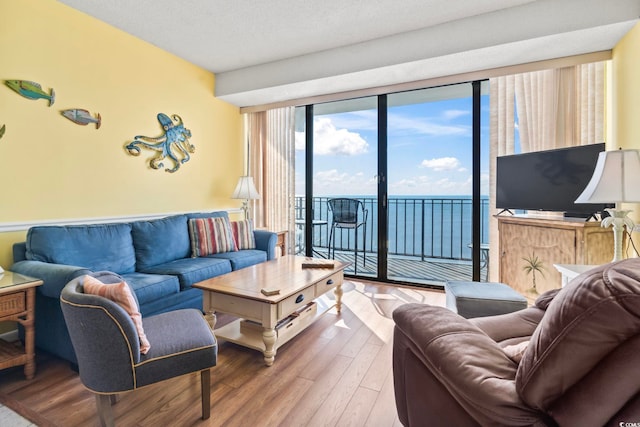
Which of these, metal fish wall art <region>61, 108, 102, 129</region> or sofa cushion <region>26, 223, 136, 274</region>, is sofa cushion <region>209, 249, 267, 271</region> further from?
metal fish wall art <region>61, 108, 102, 129</region>

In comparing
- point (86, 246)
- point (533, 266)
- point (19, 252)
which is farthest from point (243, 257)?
point (533, 266)

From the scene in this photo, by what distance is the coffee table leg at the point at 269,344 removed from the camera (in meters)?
1.93

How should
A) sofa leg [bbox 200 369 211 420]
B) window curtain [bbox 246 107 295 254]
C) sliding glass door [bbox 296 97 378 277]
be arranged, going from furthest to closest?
window curtain [bbox 246 107 295 254]
sliding glass door [bbox 296 97 378 277]
sofa leg [bbox 200 369 211 420]

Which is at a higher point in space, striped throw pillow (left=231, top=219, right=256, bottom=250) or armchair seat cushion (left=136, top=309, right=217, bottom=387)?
striped throw pillow (left=231, top=219, right=256, bottom=250)

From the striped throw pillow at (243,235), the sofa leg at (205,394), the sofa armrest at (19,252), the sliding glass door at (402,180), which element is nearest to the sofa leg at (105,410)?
the sofa leg at (205,394)

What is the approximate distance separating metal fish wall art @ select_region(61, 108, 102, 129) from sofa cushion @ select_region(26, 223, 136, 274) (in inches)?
36.0

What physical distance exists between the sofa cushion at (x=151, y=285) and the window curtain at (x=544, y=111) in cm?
299

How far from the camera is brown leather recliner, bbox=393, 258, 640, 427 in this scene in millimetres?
610

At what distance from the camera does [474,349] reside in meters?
0.97

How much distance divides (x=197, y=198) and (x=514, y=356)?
3651 mm

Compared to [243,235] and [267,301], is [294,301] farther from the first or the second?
[243,235]

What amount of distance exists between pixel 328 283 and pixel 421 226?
2.76 meters

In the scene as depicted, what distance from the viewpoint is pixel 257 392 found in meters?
1.69

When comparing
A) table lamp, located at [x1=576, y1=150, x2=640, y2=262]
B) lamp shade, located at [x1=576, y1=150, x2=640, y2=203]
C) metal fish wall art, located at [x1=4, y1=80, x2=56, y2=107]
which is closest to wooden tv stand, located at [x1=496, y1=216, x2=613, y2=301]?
table lamp, located at [x1=576, y1=150, x2=640, y2=262]
